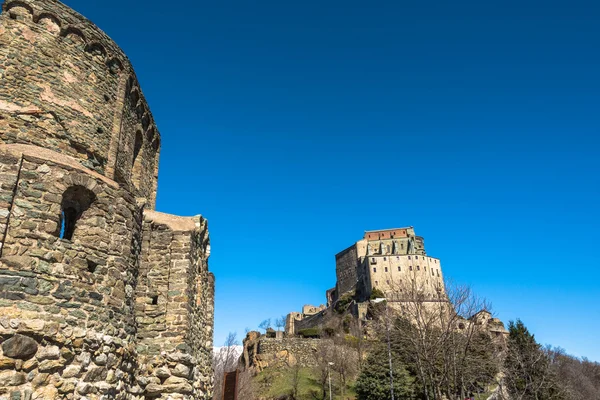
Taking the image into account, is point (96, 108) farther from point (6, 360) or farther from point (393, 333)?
point (393, 333)

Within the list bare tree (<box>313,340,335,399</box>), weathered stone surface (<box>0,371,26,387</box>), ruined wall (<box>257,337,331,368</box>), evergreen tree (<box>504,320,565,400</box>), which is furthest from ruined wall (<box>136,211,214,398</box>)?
ruined wall (<box>257,337,331,368</box>)

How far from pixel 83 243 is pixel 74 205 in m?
0.85

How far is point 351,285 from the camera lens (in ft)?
303

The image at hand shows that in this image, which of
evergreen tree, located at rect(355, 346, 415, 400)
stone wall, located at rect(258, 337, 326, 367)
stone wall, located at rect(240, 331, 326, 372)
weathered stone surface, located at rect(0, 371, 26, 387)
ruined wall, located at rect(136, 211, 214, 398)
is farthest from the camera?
stone wall, located at rect(258, 337, 326, 367)

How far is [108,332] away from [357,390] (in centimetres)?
2798

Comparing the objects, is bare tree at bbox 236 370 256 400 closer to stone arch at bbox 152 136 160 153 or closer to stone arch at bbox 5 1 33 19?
stone arch at bbox 152 136 160 153

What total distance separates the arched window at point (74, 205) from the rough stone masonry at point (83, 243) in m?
0.02

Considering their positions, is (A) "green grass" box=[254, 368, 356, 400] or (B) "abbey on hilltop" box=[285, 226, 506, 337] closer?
(A) "green grass" box=[254, 368, 356, 400]

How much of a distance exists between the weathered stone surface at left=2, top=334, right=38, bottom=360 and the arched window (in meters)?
2.10

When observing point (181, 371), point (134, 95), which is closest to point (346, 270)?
point (134, 95)

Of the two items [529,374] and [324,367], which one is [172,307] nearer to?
[324,367]

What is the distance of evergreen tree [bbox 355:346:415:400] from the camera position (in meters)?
29.6

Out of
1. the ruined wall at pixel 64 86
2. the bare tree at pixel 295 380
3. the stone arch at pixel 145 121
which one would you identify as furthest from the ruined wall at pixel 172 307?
the bare tree at pixel 295 380

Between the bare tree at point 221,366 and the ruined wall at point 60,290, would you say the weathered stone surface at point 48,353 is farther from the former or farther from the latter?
the bare tree at point 221,366
